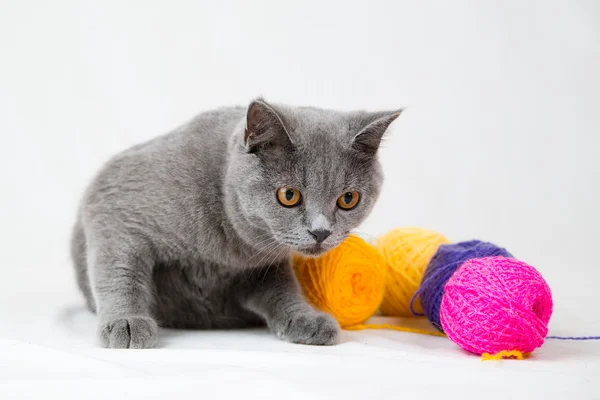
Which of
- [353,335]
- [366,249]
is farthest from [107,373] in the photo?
[366,249]

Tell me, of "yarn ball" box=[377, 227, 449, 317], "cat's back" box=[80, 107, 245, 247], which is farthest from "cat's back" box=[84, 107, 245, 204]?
"yarn ball" box=[377, 227, 449, 317]

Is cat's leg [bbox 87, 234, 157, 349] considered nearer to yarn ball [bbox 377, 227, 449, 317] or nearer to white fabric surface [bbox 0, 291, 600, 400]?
white fabric surface [bbox 0, 291, 600, 400]

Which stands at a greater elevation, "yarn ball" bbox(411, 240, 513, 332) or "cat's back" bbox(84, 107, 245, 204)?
"cat's back" bbox(84, 107, 245, 204)

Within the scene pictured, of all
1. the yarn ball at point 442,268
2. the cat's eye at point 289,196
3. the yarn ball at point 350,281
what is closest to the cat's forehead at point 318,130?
the cat's eye at point 289,196

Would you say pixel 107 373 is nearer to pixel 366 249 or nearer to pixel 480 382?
pixel 480 382

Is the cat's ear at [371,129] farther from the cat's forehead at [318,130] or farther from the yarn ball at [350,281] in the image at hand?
the yarn ball at [350,281]

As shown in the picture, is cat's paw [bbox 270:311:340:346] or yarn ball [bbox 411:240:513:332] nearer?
cat's paw [bbox 270:311:340:346]

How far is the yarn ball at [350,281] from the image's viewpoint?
1.92 m

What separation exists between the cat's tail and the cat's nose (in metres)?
0.86

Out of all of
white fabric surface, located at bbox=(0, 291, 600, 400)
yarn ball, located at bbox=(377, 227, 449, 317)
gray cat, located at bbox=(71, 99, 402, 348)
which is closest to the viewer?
white fabric surface, located at bbox=(0, 291, 600, 400)

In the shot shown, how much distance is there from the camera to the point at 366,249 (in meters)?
1.97

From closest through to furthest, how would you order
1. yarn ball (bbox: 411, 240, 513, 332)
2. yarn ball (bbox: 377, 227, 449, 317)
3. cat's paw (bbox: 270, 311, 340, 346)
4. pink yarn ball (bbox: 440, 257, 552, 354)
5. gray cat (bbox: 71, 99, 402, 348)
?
pink yarn ball (bbox: 440, 257, 552, 354), gray cat (bbox: 71, 99, 402, 348), cat's paw (bbox: 270, 311, 340, 346), yarn ball (bbox: 411, 240, 513, 332), yarn ball (bbox: 377, 227, 449, 317)

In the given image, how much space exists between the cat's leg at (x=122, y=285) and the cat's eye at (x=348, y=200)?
571 millimetres

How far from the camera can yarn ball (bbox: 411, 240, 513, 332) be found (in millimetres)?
1832
